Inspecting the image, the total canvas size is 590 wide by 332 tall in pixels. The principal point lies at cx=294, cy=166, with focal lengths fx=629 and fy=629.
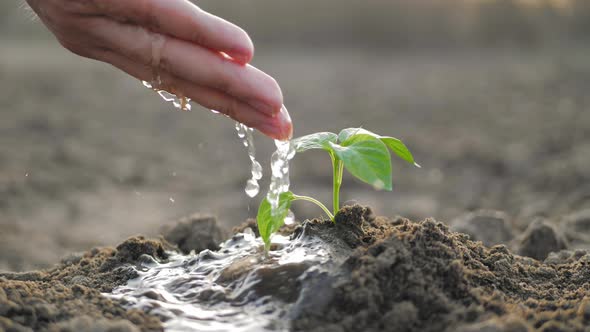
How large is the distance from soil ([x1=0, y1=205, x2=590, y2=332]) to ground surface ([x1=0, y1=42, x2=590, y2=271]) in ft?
4.96

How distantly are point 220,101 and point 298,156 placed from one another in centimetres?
416

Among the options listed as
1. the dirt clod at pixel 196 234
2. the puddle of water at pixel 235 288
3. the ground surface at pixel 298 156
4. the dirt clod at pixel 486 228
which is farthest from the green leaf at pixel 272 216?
the ground surface at pixel 298 156

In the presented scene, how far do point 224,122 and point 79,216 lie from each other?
130 inches

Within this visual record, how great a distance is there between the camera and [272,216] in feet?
6.85

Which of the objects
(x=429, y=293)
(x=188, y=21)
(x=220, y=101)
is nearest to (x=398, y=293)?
(x=429, y=293)

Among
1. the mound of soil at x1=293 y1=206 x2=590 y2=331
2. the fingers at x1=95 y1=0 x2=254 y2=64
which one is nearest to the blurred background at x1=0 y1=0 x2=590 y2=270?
the fingers at x1=95 y1=0 x2=254 y2=64

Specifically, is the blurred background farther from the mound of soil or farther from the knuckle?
the mound of soil

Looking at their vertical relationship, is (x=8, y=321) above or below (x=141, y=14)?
below

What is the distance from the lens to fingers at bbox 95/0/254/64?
2225mm

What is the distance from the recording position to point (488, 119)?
286 inches

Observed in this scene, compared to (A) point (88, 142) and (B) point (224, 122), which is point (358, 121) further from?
(A) point (88, 142)

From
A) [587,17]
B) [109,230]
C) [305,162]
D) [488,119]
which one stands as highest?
[587,17]

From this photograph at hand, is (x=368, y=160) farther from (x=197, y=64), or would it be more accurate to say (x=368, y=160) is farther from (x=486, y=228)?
(x=486, y=228)

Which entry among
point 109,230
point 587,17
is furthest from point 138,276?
point 587,17
